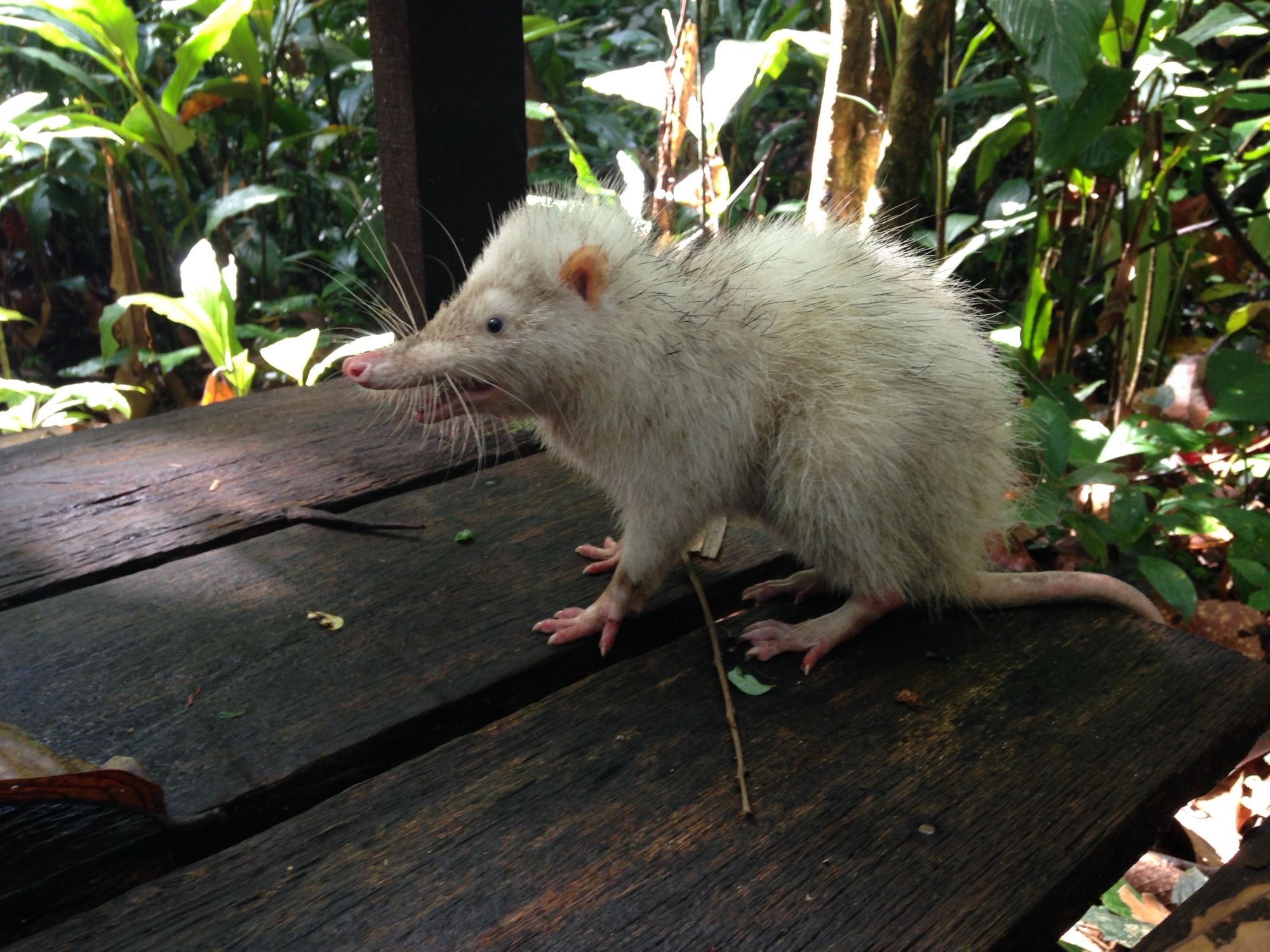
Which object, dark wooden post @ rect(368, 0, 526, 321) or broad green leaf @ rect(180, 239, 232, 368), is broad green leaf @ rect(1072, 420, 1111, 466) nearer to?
dark wooden post @ rect(368, 0, 526, 321)

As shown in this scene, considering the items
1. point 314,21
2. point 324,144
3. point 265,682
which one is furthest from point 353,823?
point 314,21

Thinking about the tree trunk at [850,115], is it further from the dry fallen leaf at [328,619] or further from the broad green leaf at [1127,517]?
the dry fallen leaf at [328,619]

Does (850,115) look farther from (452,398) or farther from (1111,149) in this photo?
(452,398)

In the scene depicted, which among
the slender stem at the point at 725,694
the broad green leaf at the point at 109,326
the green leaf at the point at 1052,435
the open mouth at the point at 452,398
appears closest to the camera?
the slender stem at the point at 725,694

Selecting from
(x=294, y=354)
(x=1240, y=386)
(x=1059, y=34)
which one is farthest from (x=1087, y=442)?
(x=294, y=354)

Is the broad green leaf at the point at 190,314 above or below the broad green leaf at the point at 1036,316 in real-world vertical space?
below

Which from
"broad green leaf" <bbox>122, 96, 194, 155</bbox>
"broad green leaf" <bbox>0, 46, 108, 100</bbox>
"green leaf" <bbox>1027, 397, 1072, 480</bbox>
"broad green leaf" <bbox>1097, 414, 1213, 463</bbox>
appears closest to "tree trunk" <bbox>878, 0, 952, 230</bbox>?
"green leaf" <bbox>1027, 397, 1072, 480</bbox>

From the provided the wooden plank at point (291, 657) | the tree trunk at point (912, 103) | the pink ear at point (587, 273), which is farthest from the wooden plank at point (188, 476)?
the tree trunk at point (912, 103)
